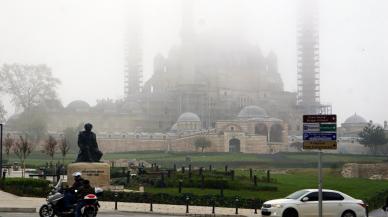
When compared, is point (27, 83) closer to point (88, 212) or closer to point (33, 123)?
point (33, 123)

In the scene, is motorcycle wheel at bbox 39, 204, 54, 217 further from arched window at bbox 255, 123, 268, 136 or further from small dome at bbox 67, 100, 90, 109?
small dome at bbox 67, 100, 90, 109

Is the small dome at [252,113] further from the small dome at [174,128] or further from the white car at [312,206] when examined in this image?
the white car at [312,206]

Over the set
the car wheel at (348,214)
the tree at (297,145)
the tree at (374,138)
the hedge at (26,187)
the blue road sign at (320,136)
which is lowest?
the car wheel at (348,214)

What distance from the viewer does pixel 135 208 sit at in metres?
22.7

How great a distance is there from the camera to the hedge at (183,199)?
24234 millimetres

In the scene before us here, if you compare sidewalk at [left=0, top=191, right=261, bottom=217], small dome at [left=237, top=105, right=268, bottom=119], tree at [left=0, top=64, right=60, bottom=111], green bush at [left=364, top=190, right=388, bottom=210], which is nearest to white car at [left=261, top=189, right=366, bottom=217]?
sidewalk at [left=0, top=191, right=261, bottom=217]

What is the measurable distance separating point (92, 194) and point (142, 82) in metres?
110

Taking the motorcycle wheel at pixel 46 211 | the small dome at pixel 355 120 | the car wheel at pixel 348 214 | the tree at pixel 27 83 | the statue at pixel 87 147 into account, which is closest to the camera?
the motorcycle wheel at pixel 46 211

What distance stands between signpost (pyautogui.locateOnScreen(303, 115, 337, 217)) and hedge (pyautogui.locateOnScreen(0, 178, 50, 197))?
14.9 meters

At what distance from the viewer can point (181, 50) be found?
118 m

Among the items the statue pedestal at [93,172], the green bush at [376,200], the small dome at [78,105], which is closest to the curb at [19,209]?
the statue pedestal at [93,172]

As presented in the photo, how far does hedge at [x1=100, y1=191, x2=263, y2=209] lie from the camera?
954 inches

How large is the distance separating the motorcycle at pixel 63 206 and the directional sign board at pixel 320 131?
5.06m

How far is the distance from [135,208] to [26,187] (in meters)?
6.50
